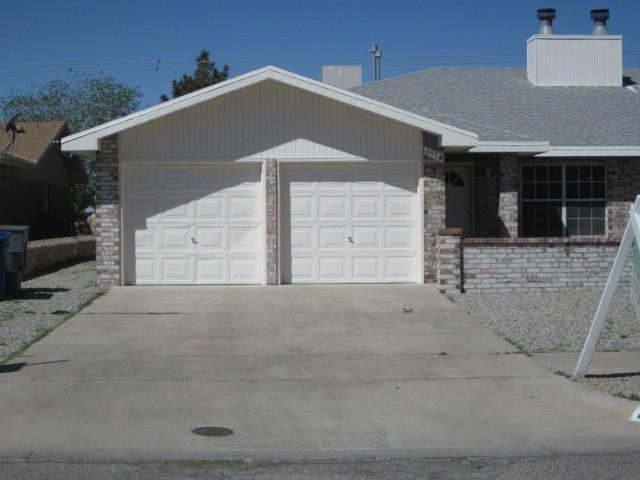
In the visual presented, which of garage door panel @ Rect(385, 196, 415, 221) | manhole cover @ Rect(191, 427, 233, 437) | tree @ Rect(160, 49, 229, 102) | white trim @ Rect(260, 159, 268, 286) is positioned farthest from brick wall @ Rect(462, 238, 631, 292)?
tree @ Rect(160, 49, 229, 102)

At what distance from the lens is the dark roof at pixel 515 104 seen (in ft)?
59.4

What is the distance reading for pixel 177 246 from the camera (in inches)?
633

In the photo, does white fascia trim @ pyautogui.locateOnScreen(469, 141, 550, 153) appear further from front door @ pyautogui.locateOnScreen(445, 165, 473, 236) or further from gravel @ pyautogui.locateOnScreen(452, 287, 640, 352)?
gravel @ pyautogui.locateOnScreen(452, 287, 640, 352)

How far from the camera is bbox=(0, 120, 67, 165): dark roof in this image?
23.6 m

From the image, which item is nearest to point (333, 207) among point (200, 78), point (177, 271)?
point (177, 271)

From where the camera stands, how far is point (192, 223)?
16016 millimetres

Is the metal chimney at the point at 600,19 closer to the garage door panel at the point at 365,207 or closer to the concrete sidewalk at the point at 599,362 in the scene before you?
the garage door panel at the point at 365,207

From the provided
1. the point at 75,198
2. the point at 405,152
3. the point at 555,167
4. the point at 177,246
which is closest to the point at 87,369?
the point at 177,246

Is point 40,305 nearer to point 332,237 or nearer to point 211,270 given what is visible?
point 211,270

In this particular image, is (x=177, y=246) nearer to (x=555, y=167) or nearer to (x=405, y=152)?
(x=405, y=152)

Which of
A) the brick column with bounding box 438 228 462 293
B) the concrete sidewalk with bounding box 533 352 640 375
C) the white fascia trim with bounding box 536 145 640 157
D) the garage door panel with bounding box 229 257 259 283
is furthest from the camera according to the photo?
the white fascia trim with bounding box 536 145 640 157

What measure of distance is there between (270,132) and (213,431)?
9576mm

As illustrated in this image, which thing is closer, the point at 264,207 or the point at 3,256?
the point at 3,256

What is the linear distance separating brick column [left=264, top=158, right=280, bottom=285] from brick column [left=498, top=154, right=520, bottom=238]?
499 cm
